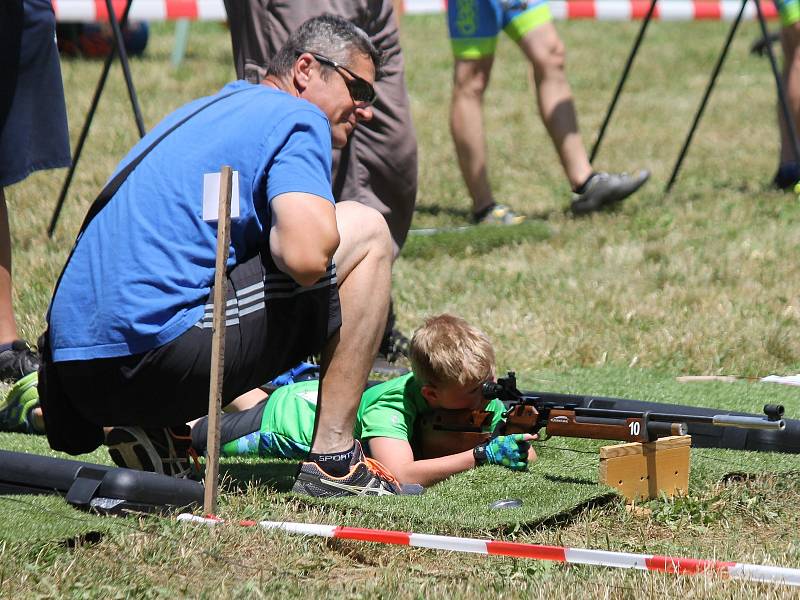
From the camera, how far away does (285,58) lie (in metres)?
3.57

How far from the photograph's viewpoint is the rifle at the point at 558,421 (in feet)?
11.2

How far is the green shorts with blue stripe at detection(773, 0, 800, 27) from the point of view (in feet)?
25.0

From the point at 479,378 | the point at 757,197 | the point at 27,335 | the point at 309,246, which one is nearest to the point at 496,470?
the point at 479,378

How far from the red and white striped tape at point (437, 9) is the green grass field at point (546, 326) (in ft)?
3.19

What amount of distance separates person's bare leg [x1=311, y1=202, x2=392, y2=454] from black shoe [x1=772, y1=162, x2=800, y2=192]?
16.5ft

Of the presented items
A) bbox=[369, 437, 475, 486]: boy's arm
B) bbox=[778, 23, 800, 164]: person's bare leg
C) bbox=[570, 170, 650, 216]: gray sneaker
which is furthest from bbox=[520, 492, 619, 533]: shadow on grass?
bbox=[778, 23, 800, 164]: person's bare leg

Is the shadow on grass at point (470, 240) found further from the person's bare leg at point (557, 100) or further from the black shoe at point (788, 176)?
the black shoe at point (788, 176)

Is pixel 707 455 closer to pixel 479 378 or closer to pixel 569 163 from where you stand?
pixel 479 378

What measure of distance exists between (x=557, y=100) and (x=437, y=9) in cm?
313

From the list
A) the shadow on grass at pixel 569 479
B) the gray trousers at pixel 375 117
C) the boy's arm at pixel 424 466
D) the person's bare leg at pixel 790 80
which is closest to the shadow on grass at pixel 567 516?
the shadow on grass at pixel 569 479

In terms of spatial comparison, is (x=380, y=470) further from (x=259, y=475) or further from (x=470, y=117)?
(x=470, y=117)

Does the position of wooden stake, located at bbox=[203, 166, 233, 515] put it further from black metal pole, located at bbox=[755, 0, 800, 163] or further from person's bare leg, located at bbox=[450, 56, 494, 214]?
black metal pole, located at bbox=[755, 0, 800, 163]

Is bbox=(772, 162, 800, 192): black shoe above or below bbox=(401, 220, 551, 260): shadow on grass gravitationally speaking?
above

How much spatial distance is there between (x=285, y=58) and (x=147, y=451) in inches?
45.0
